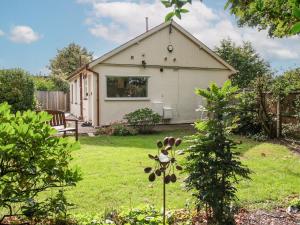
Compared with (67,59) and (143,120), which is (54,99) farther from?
(67,59)

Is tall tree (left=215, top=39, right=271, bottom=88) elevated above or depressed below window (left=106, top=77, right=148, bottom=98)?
above

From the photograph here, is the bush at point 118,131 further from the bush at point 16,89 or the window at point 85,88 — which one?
the window at point 85,88

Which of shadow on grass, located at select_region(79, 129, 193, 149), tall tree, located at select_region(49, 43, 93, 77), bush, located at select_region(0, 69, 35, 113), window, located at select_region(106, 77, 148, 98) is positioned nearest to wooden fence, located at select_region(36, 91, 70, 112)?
window, located at select_region(106, 77, 148, 98)

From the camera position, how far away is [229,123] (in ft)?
12.9

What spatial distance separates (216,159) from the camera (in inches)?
154

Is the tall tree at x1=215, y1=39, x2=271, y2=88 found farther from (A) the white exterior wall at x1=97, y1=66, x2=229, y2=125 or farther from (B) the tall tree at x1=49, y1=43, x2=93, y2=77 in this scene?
(B) the tall tree at x1=49, y1=43, x2=93, y2=77

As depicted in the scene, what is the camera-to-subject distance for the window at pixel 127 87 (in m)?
17.3

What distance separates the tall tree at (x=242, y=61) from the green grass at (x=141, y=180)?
2010cm

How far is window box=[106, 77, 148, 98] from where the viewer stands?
1727 cm

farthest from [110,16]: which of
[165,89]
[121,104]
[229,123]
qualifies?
[165,89]

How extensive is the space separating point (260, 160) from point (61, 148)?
7.03m

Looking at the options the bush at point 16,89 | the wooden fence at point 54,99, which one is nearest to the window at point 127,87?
the bush at point 16,89

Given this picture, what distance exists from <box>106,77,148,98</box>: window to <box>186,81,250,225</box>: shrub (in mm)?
13555

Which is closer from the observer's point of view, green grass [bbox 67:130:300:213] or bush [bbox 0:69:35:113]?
green grass [bbox 67:130:300:213]
